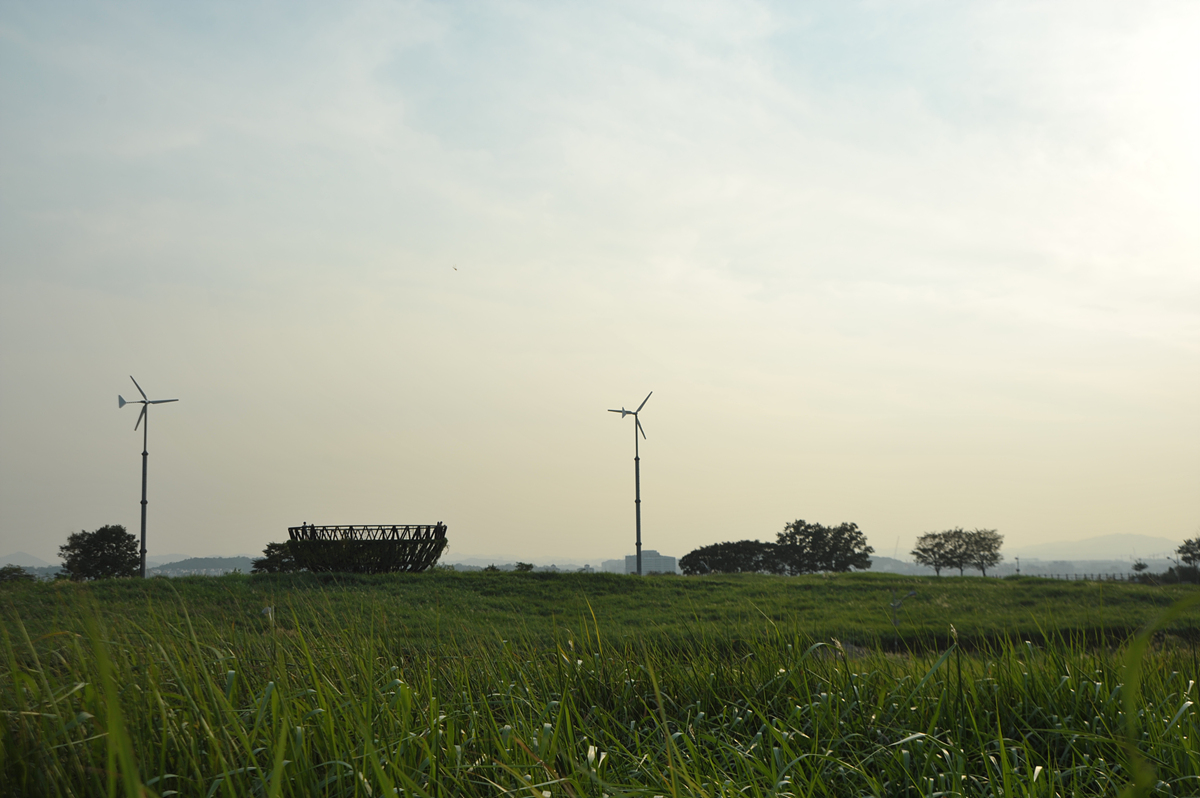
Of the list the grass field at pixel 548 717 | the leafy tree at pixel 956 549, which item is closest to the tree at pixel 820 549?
the leafy tree at pixel 956 549

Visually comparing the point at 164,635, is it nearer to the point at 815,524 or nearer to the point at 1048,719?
the point at 1048,719

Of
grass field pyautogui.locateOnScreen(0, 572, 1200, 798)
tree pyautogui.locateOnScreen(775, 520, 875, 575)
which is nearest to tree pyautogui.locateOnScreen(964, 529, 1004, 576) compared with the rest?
tree pyautogui.locateOnScreen(775, 520, 875, 575)

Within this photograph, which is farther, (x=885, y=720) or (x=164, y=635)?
(x=885, y=720)

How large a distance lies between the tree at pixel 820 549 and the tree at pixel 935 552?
11.9 metres

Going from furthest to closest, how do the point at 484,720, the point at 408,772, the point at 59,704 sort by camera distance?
the point at 484,720 → the point at 408,772 → the point at 59,704

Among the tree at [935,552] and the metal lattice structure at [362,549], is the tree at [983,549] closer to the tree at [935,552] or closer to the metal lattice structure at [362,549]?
the tree at [935,552]

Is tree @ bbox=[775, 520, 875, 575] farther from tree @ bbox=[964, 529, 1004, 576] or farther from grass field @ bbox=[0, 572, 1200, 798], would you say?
grass field @ bbox=[0, 572, 1200, 798]

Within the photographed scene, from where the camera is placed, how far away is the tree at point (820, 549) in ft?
189

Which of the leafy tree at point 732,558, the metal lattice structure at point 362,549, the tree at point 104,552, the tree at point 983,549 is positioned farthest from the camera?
the tree at point 983,549

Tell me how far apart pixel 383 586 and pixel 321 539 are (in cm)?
520

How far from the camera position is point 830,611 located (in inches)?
718

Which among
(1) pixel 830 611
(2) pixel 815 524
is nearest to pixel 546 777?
(1) pixel 830 611

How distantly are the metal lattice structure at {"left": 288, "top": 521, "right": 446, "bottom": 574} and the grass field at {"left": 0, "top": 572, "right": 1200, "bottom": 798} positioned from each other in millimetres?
18425

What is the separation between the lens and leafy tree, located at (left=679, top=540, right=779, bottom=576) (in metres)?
54.1
